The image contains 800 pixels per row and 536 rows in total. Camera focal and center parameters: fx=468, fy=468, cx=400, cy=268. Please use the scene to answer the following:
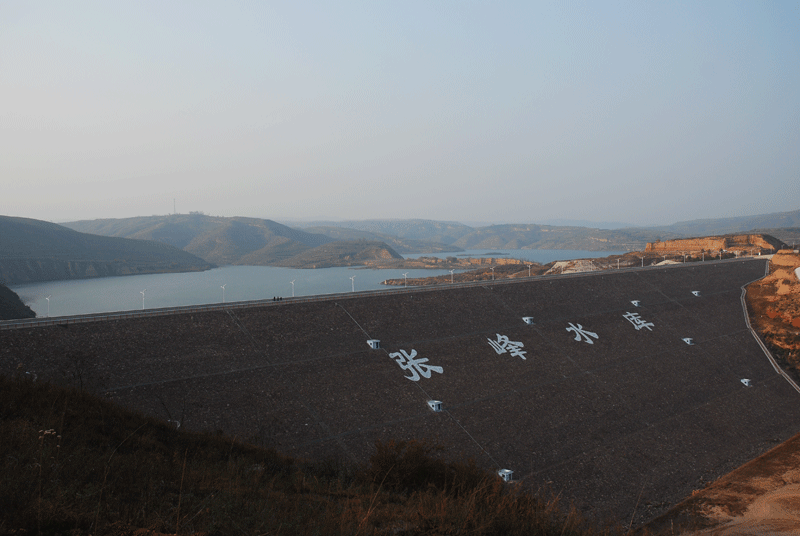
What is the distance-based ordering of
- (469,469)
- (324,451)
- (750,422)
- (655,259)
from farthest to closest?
1. (655,259)
2. (750,422)
3. (324,451)
4. (469,469)

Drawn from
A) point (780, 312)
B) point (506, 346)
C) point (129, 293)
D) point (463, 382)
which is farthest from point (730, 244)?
point (129, 293)

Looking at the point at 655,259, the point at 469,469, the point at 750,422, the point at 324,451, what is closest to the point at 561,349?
the point at 750,422

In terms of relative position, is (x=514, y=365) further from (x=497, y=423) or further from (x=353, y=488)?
(x=353, y=488)

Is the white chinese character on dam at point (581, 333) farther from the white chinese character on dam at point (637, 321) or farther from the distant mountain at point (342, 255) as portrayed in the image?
the distant mountain at point (342, 255)

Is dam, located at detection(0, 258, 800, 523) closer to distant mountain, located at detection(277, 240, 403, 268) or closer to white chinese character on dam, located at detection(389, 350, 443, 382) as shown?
white chinese character on dam, located at detection(389, 350, 443, 382)

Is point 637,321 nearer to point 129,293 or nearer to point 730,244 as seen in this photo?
point 730,244

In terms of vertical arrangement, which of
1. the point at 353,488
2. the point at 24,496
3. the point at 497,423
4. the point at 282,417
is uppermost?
the point at 24,496
